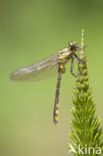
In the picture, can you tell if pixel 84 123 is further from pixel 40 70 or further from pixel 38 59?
pixel 38 59

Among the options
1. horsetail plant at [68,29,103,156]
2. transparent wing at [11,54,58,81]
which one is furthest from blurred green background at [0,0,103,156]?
horsetail plant at [68,29,103,156]

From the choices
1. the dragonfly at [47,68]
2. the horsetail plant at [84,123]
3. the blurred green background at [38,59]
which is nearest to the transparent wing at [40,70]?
the dragonfly at [47,68]

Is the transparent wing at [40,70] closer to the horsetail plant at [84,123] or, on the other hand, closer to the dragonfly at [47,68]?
the dragonfly at [47,68]

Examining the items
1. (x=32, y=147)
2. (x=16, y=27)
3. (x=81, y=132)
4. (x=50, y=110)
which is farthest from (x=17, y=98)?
(x=81, y=132)

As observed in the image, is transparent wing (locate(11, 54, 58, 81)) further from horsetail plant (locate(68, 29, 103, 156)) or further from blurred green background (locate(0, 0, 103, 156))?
blurred green background (locate(0, 0, 103, 156))

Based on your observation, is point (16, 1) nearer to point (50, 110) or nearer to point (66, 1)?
point (66, 1)

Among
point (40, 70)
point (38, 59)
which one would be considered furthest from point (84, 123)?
point (38, 59)

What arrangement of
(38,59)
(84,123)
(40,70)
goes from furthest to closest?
1. (38,59)
2. (40,70)
3. (84,123)
